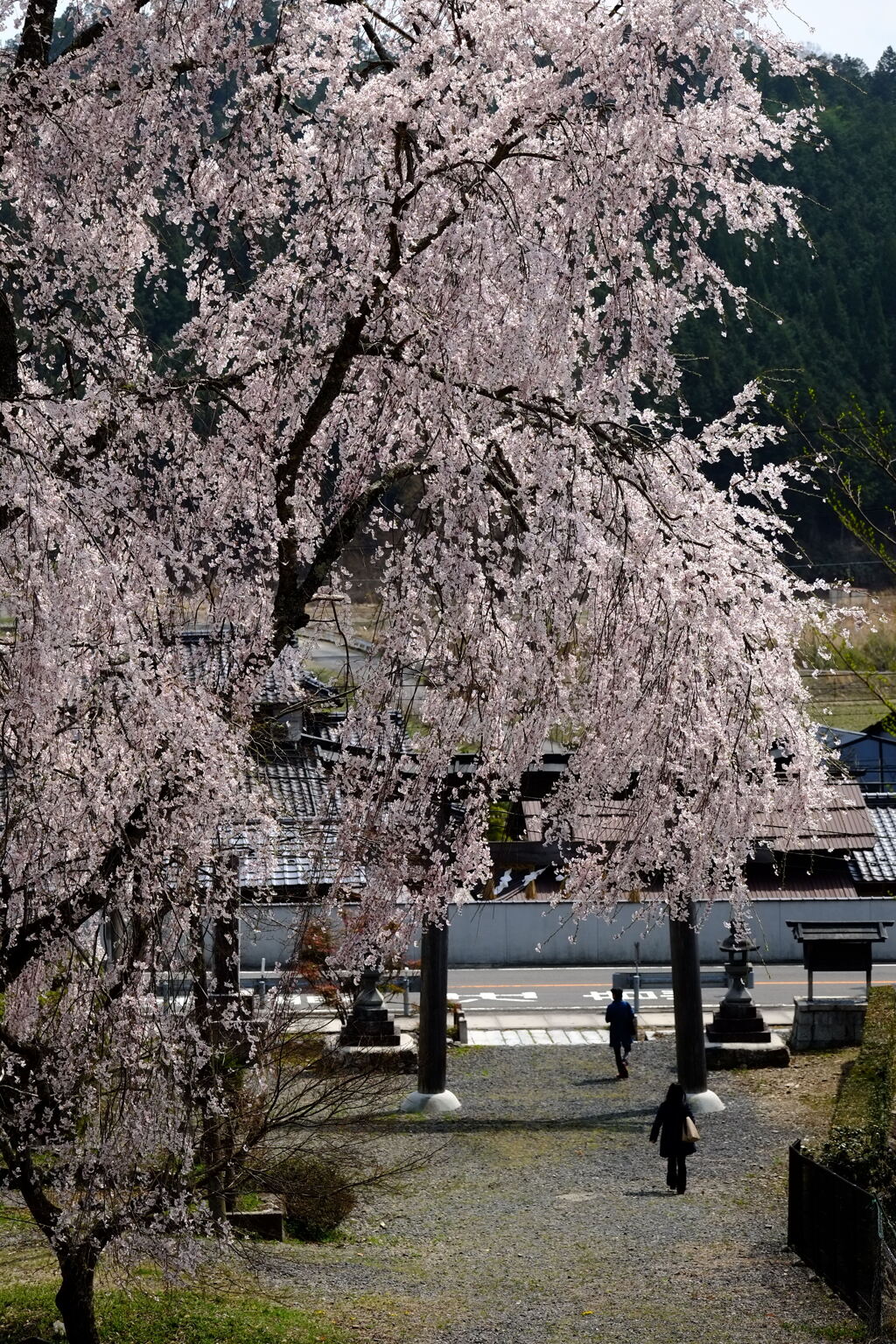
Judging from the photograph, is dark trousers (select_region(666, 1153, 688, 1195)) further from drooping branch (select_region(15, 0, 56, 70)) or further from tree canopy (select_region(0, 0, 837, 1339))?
drooping branch (select_region(15, 0, 56, 70))

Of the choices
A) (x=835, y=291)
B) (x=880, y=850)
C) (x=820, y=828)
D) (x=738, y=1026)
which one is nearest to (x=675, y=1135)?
(x=738, y=1026)

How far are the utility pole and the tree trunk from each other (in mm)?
8514

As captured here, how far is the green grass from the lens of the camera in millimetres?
8227

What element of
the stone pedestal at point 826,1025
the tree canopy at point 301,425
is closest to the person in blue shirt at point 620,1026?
the stone pedestal at point 826,1025

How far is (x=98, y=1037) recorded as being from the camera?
6688mm

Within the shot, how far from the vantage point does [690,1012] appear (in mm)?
15219

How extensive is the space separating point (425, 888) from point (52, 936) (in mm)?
4301

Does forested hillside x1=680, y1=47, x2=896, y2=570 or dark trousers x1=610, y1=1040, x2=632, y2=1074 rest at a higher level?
forested hillside x1=680, y1=47, x2=896, y2=570

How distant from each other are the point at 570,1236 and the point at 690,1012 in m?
4.02

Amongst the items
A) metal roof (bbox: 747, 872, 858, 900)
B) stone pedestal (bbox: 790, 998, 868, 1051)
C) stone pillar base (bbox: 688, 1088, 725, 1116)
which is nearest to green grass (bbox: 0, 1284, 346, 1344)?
stone pillar base (bbox: 688, 1088, 725, 1116)

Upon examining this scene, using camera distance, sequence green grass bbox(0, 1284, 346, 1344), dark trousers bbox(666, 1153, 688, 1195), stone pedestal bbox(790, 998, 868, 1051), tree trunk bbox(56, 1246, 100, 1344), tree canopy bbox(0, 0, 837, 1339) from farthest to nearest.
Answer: stone pedestal bbox(790, 998, 868, 1051), dark trousers bbox(666, 1153, 688, 1195), green grass bbox(0, 1284, 346, 1344), tree trunk bbox(56, 1246, 100, 1344), tree canopy bbox(0, 0, 837, 1339)

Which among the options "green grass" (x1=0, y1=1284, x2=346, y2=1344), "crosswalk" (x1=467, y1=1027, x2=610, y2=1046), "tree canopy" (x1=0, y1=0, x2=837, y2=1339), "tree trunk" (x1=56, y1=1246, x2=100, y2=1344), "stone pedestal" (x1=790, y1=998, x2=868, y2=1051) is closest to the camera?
"tree canopy" (x1=0, y1=0, x2=837, y2=1339)

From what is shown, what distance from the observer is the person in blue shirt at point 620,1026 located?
677 inches

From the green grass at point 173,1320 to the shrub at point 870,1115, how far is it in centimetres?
377
